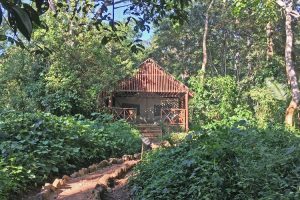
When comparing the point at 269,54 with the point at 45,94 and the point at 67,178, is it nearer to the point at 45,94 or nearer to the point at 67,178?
the point at 45,94

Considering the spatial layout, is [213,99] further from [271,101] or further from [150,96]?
[271,101]

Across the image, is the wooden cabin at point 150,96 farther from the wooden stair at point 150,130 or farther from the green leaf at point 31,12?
the green leaf at point 31,12

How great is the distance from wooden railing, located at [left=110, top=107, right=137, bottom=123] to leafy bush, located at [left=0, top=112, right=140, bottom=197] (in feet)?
24.7

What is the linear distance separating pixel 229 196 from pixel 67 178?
12.3 ft

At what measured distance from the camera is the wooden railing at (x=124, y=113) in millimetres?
19281

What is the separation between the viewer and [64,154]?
27.0ft

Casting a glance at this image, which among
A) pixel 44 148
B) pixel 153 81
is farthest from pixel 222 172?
pixel 153 81

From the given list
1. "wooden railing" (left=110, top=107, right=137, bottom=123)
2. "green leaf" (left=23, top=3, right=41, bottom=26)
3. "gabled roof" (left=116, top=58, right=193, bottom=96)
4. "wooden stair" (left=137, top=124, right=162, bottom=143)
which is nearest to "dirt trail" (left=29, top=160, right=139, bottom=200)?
"green leaf" (left=23, top=3, right=41, bottom=26)

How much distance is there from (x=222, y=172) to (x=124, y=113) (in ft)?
48.4

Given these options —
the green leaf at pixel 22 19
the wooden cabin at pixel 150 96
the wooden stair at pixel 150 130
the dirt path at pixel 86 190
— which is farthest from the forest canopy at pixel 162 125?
Answer: the wooden stair at pixel 150 130

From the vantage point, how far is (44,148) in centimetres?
767

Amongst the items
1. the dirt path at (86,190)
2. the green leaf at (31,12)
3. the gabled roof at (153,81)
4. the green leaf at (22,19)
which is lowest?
the dirt path at (86,190)

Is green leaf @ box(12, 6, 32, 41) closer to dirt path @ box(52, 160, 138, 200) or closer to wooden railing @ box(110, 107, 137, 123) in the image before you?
dirt path @ box(52, 160, 138, 200)

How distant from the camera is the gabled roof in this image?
21.1m
